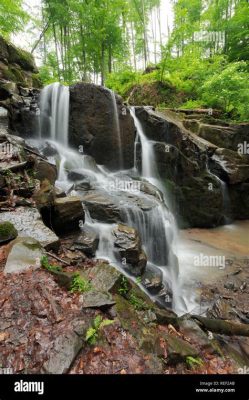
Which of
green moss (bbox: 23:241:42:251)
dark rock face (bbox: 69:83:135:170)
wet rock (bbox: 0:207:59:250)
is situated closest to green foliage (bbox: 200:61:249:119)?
dark rock face (bbox: 69:83:135:170)

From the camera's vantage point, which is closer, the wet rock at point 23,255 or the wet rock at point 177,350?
the wet rock at point 177,350

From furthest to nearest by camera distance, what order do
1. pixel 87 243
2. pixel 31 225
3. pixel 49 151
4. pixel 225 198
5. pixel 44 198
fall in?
pixel 225 198 < pixel 49 151 < pixel 44 198 < pixel 87 243 < pixel 31 225

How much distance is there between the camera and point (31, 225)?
Result: 4.39 meters

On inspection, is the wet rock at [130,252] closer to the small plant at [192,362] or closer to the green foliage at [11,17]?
the small plant at [192,362]

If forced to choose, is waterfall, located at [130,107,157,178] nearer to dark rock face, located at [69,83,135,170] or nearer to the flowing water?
the flowing water

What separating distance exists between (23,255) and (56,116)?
25.9 feet

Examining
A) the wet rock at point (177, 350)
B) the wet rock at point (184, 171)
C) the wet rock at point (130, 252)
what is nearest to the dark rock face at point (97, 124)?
the wet rock at point (184, 171)

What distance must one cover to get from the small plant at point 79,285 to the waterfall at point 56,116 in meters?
7.65

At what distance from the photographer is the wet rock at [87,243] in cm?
486

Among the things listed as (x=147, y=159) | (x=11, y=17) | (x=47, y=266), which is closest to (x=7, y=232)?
(x=47, y=266)

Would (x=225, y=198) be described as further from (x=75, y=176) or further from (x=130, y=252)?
(x=130, y=252)

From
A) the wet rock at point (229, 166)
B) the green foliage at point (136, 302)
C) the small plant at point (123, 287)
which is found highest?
the wet rock at point (229, 166)

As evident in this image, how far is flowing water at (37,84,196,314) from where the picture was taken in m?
6.10

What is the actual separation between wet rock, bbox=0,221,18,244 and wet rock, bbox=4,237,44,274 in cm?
17
